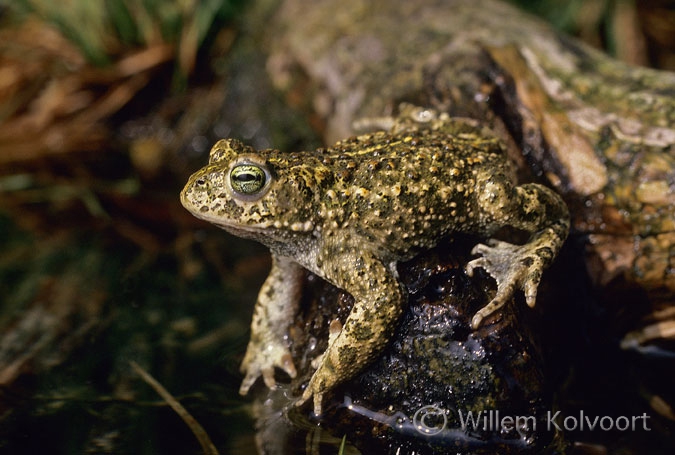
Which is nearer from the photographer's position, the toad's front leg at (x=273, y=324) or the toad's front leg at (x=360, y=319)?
the toad's front leg at (x=360, y=319)

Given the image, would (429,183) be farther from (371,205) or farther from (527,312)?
(527,312)

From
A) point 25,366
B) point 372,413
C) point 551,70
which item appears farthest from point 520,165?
point 25,366

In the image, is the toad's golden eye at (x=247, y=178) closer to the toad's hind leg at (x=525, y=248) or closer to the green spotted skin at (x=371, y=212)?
the green spotted skin at (x=371, y=212)

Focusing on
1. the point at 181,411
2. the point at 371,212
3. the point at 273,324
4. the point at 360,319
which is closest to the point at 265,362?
the point at 273,324

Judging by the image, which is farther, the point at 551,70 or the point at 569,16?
the point at 569,16

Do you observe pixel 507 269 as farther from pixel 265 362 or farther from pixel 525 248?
pixel 265 362

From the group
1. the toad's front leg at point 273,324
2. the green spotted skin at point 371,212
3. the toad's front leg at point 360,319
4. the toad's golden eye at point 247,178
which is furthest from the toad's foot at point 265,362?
the toad's golden eye at point 247,178

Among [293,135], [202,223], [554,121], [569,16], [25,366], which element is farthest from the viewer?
[569,16]
